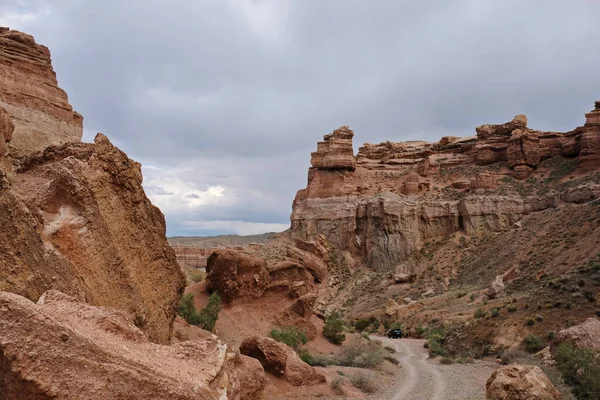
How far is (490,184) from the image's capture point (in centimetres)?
6047

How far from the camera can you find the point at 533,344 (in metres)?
19.8

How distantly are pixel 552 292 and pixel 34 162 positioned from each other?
2504 cm

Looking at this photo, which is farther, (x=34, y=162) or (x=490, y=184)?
(x=490, y=184)

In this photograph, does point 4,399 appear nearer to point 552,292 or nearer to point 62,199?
point 62,199

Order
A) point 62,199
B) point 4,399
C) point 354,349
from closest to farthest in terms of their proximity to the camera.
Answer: point 4,399, point 62,199, point 354,349

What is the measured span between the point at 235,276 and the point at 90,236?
1503 cm

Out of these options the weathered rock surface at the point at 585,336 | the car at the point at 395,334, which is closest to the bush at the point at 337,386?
the weathered rock surface at the point at 585,336

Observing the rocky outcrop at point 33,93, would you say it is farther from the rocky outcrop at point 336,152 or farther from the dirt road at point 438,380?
the rocky outcrop at point 336,152

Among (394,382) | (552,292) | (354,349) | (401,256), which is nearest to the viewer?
(394,382)

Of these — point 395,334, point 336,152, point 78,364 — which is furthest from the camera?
point 336,152

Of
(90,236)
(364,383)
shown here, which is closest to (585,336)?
(364,383)

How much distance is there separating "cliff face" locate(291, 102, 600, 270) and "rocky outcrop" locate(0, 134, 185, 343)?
168ft

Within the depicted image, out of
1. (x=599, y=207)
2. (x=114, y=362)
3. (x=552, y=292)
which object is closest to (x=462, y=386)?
(x=552, y=292)

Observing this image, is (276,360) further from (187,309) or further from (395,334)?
(395,334)
